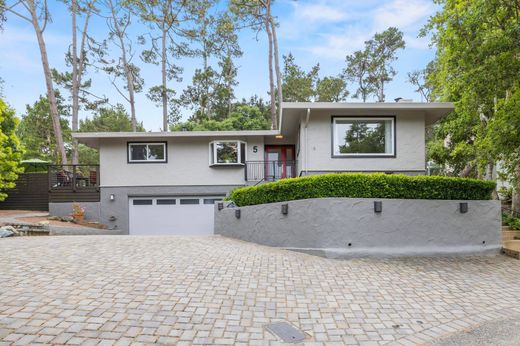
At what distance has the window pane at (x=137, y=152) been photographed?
13.1 meters

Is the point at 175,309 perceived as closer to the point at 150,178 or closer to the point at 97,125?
the point at 150,178

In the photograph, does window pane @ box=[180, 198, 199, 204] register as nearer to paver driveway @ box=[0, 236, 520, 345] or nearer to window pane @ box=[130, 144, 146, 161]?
window pane @ box=[130, 144, 146, 161]

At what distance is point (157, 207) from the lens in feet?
43.0

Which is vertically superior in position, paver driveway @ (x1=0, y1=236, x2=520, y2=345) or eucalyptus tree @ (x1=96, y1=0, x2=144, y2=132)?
eucalyptus tree @ (x1=96, y1=0, x2=144, y2=132)

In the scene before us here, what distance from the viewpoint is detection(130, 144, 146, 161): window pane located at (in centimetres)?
1307

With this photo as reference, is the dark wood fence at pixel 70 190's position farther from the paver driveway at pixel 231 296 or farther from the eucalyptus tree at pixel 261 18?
the eucalyptus tree at pixel 261 18

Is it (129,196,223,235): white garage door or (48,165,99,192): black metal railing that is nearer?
(129,196,223,235): white garage door

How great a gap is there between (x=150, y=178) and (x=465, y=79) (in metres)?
11.5

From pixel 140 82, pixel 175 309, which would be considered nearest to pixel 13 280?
pixel 175 309

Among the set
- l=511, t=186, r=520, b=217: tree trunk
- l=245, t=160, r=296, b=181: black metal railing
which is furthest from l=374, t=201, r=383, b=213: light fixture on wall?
l=245, t=160, r=296, b=181: black metal railing

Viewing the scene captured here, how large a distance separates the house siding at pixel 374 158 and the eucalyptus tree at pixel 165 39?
47.6 feet

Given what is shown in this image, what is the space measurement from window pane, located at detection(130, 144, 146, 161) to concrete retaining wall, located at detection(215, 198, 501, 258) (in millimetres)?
8222

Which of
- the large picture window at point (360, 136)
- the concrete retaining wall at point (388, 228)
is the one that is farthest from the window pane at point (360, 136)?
the concrete retaining wall at point (388, 228)

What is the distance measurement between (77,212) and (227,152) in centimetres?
676
